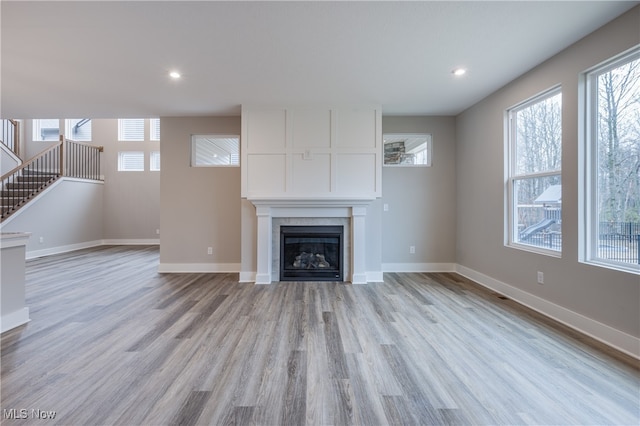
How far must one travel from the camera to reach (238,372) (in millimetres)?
1779

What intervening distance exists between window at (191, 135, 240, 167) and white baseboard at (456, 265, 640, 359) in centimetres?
438

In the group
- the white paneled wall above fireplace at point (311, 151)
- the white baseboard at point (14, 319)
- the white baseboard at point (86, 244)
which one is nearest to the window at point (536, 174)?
the white paneled wall above fireplace at point (311, 151)

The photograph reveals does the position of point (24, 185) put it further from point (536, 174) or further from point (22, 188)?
point (536, 174)

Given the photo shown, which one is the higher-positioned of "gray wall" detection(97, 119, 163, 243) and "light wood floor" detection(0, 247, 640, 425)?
"gray wall" detection(97, 119, 163, 243)

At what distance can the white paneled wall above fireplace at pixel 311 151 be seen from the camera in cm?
395

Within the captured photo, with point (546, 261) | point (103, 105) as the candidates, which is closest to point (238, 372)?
point (546, 261)

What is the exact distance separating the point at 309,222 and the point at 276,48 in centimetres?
231

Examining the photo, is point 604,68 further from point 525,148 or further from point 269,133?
point 269,133

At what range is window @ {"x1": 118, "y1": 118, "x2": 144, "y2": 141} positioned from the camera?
778 cm

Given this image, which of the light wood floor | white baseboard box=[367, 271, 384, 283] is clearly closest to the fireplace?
white baseboard box=[367, 271, 384, 283]

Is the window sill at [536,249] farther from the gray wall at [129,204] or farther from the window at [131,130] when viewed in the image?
the window at [131,130]

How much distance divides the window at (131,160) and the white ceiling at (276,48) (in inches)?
156

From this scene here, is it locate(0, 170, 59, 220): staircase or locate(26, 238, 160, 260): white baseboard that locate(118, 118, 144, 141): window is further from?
locate(26, 238, 160, 260): white baseboard

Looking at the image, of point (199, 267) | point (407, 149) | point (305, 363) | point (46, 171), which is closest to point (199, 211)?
point (199, 267)
